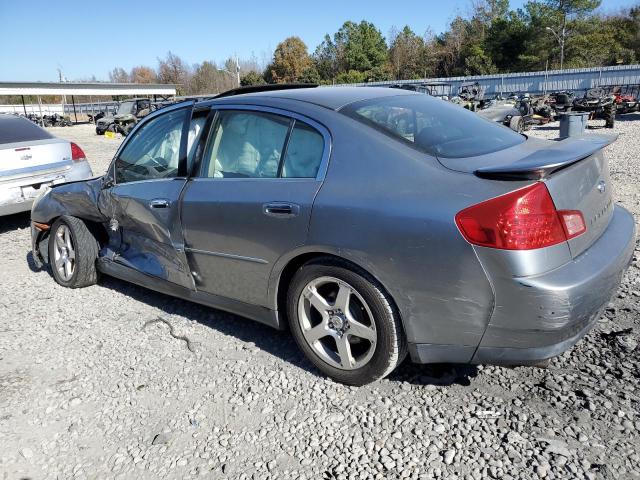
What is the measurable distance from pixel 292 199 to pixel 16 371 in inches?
87.0

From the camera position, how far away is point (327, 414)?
8.92 feet

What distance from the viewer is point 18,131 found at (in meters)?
6.99

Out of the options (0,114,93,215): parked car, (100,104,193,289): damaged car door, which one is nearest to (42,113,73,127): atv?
(0,114,93,215): parked car

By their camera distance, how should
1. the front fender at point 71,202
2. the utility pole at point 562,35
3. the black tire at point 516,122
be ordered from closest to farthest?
the front fender at point 71,202, the black tire at point 516,122, the utility pole at point 562,35

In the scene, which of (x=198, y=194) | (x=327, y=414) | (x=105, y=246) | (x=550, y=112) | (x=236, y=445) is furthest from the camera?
(x=550, y=112)

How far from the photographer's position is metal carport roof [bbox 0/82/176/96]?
3823 cm

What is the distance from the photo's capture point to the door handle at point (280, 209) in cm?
279

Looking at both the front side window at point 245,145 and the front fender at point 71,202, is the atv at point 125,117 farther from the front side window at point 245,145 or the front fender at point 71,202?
the front side window at point 245,145

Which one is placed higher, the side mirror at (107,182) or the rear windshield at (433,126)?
the rear windshield at (433,126)

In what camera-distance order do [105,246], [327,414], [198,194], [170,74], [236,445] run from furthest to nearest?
[170,74], [105,246], [198,194], [327,414], [236,445]

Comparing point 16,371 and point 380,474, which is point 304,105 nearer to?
point 380,474

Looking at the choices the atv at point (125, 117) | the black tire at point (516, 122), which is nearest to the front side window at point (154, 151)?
the black tire at point (516, 122)

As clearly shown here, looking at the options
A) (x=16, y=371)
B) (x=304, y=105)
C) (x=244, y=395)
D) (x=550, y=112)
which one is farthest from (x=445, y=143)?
(x=550, y=112)

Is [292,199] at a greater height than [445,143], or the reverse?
[445,143]
